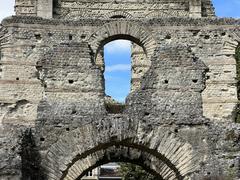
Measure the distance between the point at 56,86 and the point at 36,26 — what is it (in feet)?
18.6

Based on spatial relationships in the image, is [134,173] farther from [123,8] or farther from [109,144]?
[109,144]

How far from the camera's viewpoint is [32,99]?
52.6 ft

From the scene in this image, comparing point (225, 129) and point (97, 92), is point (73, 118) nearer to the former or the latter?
point (97, 92)

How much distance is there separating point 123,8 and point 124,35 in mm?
8010

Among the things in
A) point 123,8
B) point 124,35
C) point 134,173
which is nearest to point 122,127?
point 124,35

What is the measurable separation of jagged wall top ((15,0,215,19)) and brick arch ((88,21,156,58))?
669 cm

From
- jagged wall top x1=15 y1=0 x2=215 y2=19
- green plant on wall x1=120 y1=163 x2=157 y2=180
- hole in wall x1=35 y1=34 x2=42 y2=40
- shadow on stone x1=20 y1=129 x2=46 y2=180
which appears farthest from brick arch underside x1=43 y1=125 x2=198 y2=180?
jagged wall top x1=15 y1=0 x2=215 y2=19

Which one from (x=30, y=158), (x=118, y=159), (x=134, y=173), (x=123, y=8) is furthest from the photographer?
(x=123, y=8)

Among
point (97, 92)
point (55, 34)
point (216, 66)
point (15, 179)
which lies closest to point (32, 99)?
point (55, 34)

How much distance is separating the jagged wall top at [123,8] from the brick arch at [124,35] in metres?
6.69

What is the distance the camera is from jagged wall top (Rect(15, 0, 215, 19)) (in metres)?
22.1

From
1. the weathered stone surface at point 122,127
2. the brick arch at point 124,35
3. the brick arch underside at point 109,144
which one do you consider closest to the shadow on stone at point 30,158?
the weathered stone surface at point 122,127

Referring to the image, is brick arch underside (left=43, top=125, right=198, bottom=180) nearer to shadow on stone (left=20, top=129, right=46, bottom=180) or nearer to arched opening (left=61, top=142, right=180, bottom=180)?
shadow on stone (left=20, top=129, right=46, bottom=180)

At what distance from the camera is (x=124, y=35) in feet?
48.1
